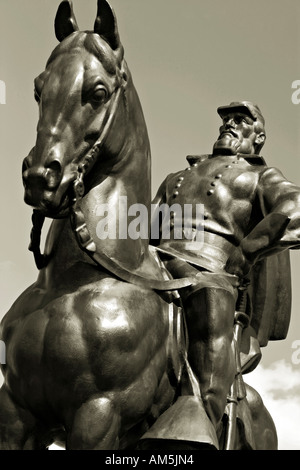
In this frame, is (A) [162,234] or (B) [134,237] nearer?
(B) [134,237]

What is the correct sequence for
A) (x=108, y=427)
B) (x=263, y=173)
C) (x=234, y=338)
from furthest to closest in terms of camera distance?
(x=263, y=173), (x=234, y=338), (x=108, y=427)

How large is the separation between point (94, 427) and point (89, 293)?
0.59m

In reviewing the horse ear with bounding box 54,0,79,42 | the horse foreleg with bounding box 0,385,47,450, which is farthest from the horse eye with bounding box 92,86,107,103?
the horse foreleg with bounding box 0,385,47,450

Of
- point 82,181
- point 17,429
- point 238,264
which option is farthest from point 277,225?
point 17,429

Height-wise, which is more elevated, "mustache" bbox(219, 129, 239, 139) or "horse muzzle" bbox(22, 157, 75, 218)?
"mustache" bbox(219, 129, 239, 139)

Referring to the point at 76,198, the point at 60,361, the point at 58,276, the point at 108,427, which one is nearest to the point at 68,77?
the point at 76,198

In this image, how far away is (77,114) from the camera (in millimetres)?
4484

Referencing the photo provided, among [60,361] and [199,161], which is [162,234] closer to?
[199,161]

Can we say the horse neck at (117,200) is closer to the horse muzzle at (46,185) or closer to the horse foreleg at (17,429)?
the horse muzzle at (46,185)

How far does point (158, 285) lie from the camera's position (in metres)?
4.72

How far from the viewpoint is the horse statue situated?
4.39m

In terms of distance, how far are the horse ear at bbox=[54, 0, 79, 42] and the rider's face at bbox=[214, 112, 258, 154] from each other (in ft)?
5.37

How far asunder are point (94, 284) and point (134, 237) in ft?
1.11

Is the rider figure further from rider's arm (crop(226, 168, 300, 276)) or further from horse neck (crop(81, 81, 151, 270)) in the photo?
horse neck (crop(81, 81, 151, 270))
